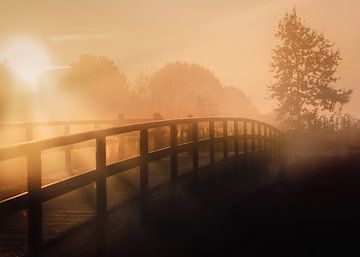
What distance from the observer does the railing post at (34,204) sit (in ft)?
18.4

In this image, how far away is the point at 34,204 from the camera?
18.6 ft

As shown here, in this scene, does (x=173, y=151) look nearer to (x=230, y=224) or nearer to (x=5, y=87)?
(x=230, y=224)

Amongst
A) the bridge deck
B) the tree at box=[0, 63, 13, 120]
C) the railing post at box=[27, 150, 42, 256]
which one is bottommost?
the bridge deck

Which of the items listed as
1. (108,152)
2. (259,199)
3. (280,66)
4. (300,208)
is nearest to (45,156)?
(108,152)

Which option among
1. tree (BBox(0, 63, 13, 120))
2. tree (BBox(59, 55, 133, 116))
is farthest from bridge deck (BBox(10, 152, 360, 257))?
tree (BBox(59, 55, 133, 116))

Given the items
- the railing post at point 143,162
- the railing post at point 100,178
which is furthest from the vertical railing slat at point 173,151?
the railing post at point 100,178

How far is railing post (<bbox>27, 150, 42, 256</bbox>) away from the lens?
561cm

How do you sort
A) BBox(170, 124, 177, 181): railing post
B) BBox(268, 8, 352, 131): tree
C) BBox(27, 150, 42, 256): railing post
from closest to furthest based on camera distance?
BBox(27, 150, 42, 256): railing post
BBox(170, 124, 177, 181): railing post
BBox(268, 8, 352, 131): tree

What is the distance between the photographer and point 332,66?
4944cm

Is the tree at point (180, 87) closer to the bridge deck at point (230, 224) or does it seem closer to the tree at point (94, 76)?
the tree at point (94, 76)

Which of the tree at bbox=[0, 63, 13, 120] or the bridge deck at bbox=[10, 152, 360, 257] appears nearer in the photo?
the bridge deck at bbox=[10, 152, 360, 257]

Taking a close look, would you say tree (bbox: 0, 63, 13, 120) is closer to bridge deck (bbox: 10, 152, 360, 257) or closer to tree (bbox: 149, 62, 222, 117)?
tree (bbox: 149, 62, 222, 117)

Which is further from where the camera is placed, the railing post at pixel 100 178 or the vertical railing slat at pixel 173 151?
the vertical railing slat at pixel 173 151

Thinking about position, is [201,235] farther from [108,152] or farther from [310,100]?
[310,100]
